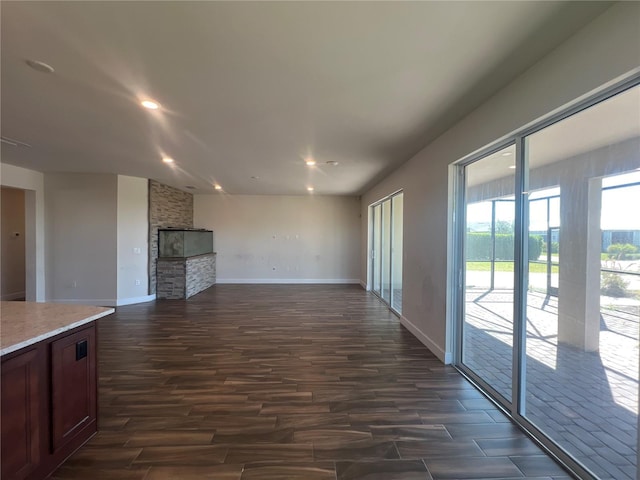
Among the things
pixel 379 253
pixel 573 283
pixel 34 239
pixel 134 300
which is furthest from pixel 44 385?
pixel 379 253

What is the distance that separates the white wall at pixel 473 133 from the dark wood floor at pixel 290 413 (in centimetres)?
61

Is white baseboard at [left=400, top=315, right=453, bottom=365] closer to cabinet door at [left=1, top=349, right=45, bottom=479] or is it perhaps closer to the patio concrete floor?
the patio concrete floor

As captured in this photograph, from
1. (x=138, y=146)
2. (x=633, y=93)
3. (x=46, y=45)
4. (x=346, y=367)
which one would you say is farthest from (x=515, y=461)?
(x=138, y=146)

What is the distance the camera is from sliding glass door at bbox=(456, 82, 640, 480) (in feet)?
5.24

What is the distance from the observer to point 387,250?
6668 millimetres

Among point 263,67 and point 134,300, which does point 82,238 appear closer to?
point 134,300

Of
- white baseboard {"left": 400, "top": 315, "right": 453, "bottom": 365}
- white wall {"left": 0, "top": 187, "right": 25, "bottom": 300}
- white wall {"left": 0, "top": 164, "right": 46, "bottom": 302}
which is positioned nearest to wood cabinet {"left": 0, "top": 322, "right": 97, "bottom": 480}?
white baseboard {"left": 400, "top": 315, "right": 453, "bottom": 365}

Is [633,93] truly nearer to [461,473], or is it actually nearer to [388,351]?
[461,473]

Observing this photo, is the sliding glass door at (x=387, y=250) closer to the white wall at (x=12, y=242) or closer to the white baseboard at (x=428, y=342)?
the white baseboard at (x=428, y=342)

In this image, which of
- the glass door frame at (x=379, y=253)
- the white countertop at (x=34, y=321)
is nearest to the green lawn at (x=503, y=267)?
the glass door frame at (x=379, y=253)

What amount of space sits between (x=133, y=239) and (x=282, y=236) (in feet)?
13.0

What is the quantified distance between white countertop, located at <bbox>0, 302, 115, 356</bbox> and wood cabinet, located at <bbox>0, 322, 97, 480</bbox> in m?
0.08

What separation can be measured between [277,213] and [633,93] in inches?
315

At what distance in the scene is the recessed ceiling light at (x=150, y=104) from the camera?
259cm
